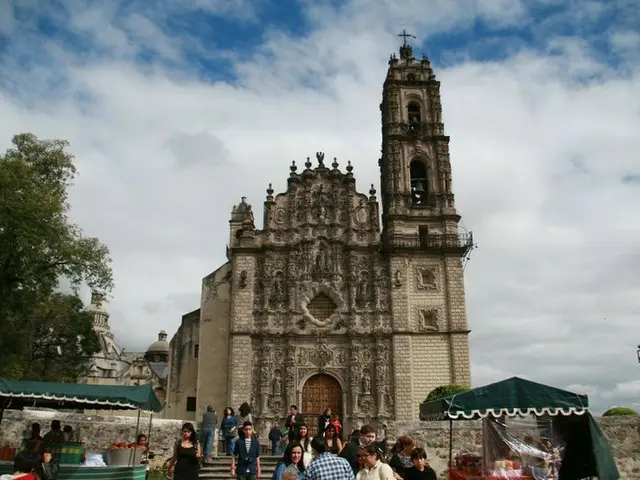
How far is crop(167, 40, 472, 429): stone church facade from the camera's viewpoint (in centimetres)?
2616

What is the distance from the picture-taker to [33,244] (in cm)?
2038

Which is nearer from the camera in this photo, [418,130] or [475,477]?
[475,477]

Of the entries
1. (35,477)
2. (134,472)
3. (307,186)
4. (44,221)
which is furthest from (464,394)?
(307,186)

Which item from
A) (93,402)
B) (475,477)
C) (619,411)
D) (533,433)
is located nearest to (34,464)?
(93,402)

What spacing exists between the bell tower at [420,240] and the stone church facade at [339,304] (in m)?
0.06

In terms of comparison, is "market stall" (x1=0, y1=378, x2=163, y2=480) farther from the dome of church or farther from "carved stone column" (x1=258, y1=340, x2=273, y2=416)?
the dome of church

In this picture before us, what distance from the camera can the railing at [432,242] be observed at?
28.1 m

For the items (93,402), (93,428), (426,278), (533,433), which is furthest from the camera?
(426,278)

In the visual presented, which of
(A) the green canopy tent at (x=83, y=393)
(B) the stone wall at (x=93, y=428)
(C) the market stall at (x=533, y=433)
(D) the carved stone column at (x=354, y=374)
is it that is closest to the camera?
(C) the market stall at (x=533, y=433)

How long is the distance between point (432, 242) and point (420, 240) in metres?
0.58

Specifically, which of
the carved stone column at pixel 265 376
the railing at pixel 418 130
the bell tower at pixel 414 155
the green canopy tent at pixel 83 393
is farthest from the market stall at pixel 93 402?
the railing at pixel 418 130

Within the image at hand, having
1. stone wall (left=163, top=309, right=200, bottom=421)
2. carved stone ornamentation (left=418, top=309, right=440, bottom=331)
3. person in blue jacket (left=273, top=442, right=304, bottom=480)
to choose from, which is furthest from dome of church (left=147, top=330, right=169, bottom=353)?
person in blue jacket (left=273, top=442, right=304, bottom=480)

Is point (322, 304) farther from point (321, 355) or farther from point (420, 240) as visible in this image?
point (420, 240)

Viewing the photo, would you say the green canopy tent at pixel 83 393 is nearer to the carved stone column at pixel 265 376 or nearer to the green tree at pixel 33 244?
the green tree at pixel 33 244
